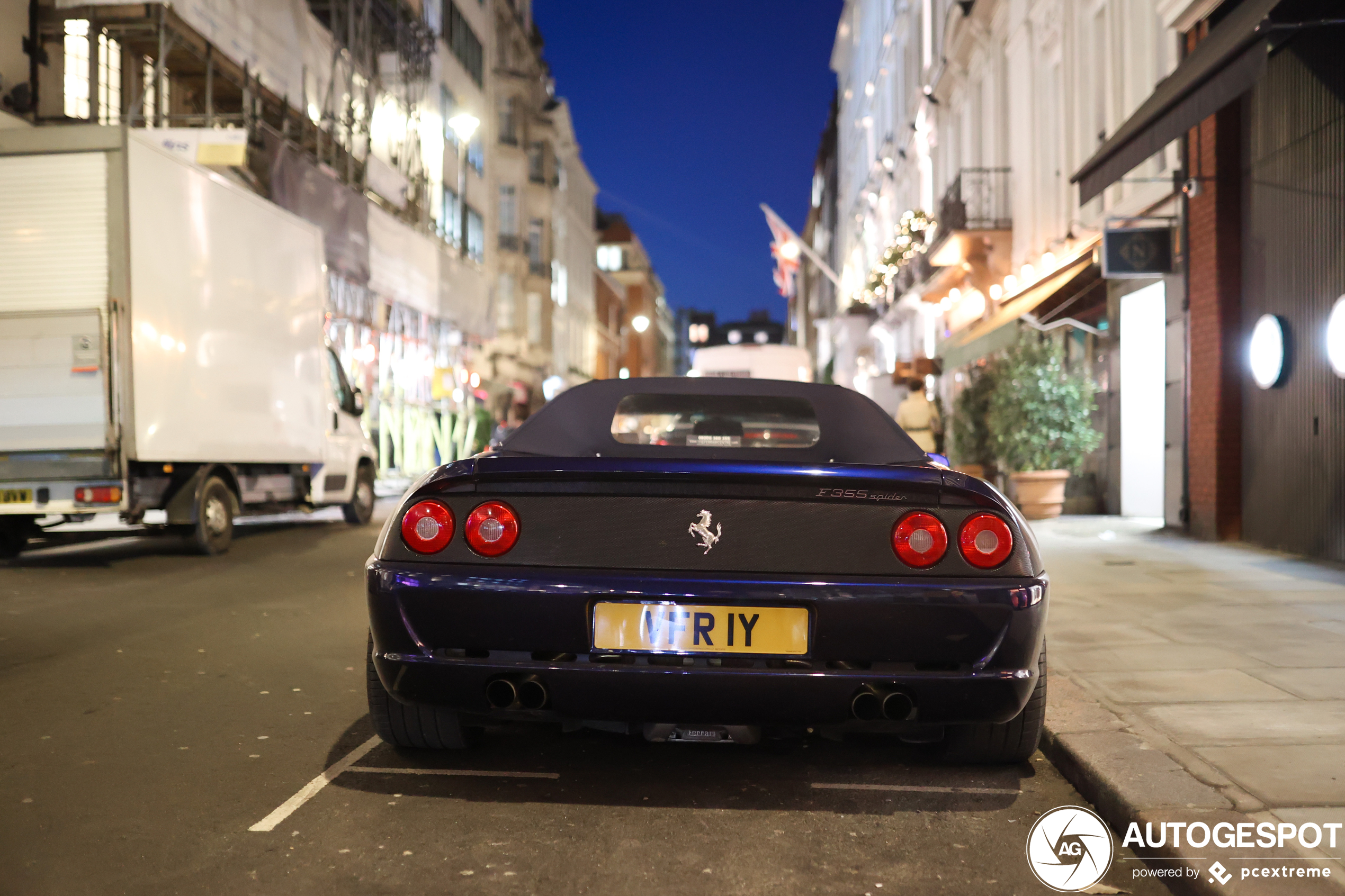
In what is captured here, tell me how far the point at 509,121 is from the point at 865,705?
45.0 metres

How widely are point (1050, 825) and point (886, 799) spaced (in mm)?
486

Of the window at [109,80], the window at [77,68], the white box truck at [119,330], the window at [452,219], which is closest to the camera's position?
the white box truck at [119,330]

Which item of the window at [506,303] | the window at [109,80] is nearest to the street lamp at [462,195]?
the window at [506,303]

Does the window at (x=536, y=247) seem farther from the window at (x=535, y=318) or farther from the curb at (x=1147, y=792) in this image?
the curb at (x=1147, y=792)

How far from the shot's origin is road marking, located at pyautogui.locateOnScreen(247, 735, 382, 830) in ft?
11.2

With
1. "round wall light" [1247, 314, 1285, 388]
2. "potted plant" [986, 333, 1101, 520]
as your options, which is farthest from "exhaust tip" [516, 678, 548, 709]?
"potted plant" [986, 333, 1101, 520]

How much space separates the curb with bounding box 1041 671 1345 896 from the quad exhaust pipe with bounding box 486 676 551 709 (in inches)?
65.5

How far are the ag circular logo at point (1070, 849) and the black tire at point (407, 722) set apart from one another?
1781mm

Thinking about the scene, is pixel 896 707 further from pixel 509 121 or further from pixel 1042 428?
pixel 509 121

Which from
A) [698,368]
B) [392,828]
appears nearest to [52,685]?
[392,828]

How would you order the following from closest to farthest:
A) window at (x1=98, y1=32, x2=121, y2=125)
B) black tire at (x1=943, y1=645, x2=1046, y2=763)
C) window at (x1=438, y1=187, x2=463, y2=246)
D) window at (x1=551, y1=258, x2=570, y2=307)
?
black tire at (x1=943, y1=645, x2=1046, y2=763)
window at (x1=98, y1=32, x2=121, y2=125)
window at (x1=438, y1=187, x2=463, y2=246)
window at (x1=551, y1=258, x2=570, y2=307)

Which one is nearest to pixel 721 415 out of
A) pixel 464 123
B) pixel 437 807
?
pixel 437 807

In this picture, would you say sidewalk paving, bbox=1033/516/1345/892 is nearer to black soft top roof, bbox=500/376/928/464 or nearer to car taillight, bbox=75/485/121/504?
black soft top roof, bbox=500/376/928/464

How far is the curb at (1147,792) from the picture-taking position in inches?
109
